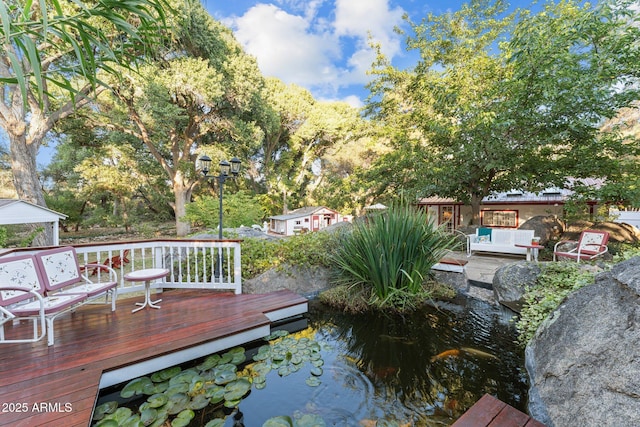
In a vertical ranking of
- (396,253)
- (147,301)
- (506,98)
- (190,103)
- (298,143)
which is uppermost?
(190,103)

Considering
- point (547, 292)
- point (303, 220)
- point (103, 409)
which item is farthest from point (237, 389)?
point (303, 220)

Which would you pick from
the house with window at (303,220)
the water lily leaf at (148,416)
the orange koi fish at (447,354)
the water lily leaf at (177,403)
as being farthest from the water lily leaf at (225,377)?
the house with window at (303,220)

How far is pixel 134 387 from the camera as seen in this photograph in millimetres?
2238

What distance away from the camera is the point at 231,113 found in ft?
45.1

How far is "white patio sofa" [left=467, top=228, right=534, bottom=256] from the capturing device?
720cm

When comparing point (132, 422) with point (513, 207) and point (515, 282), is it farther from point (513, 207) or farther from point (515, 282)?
point (513, 207)

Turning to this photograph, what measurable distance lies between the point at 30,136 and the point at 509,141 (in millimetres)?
15484

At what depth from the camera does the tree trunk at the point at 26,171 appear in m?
8.59

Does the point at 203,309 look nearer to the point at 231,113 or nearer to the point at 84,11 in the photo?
A: the point at 84,11

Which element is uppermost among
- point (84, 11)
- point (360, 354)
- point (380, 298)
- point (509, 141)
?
point (509, 141)

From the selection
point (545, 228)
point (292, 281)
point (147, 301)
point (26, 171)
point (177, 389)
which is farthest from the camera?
point (26, 171)

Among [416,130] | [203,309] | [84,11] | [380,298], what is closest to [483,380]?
[380,298]

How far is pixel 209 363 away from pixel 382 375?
5.76ft

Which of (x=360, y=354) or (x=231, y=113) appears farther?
(x=231, y=113)
